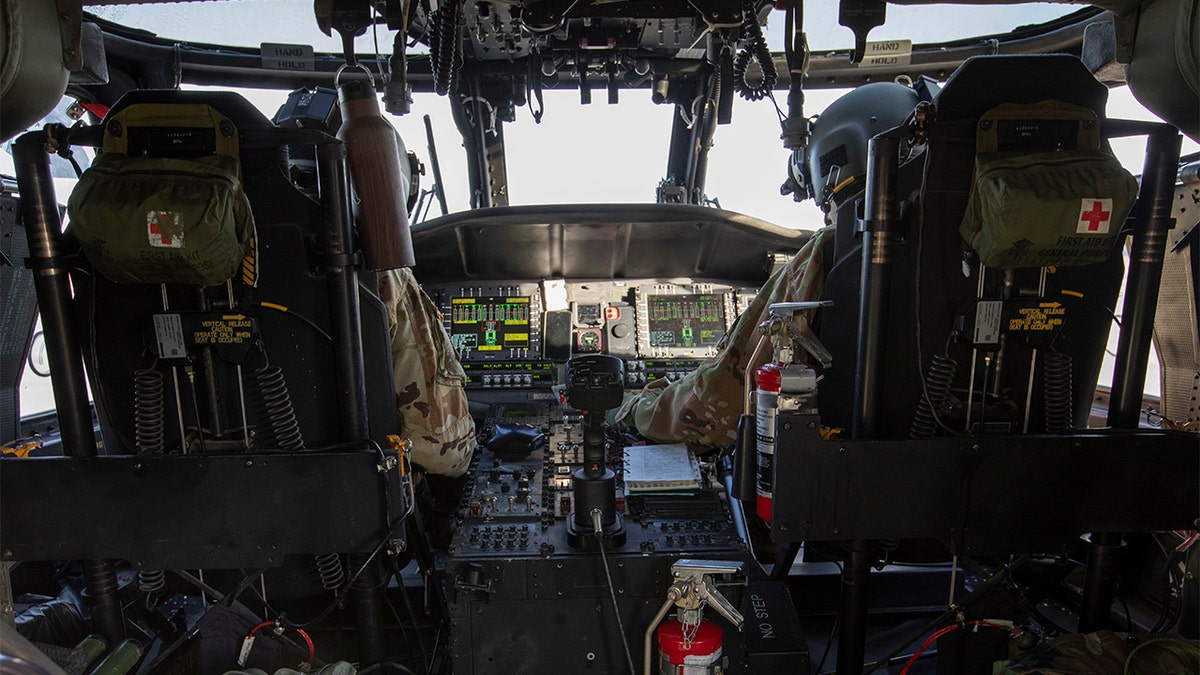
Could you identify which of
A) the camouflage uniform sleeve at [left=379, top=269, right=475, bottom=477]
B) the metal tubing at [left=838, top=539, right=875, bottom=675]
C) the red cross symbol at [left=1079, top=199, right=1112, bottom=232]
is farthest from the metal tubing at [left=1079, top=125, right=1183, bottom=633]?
the camouflage uniform sleeve at [left=379, top=269, right=475, bottom=477]

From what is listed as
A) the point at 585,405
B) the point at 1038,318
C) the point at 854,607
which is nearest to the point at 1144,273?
the point at 1038,318

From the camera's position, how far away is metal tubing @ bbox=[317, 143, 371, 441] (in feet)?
5.38

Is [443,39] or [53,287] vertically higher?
[443,39]

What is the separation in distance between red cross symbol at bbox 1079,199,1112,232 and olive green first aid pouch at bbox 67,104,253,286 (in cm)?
197

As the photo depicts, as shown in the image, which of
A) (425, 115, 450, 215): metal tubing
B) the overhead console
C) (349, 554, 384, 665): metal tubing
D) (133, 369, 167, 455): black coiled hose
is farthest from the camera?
(425, 115, 450, 215): metal tubing

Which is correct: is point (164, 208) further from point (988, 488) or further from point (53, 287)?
point (988, 488)

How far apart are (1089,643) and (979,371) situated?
2.22ft

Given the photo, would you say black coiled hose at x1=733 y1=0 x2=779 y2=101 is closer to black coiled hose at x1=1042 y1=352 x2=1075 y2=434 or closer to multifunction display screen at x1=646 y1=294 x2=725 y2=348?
multifunction display screen at x1=646 y1=294 x2=725 y2=348

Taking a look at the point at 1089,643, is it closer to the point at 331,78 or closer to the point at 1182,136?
the point at 1182,136

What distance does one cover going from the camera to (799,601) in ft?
7.68

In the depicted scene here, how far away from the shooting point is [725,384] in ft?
7.27

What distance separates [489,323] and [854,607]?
220 cm

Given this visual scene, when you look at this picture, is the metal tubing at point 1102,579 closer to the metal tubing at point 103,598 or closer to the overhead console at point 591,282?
the overhead console at point 591,282

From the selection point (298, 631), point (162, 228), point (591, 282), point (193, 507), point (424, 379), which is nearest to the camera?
point (162, 228)
